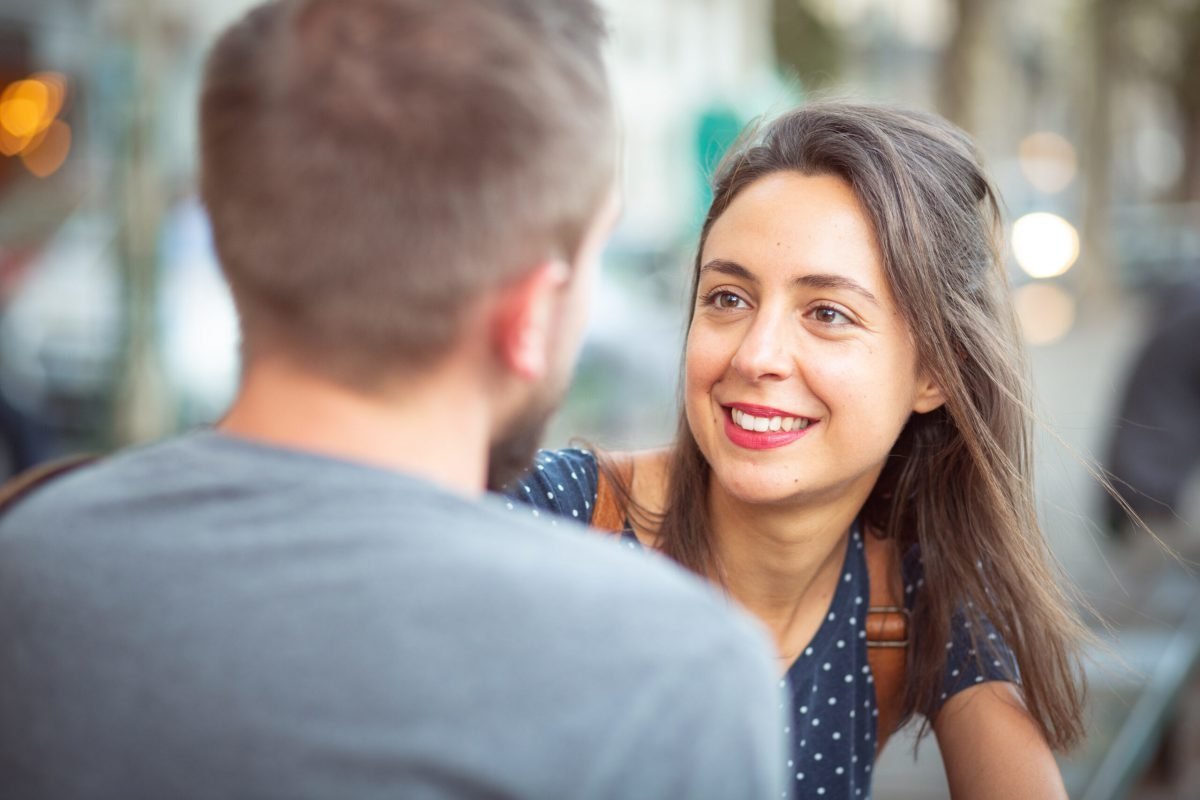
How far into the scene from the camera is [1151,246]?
3152cm

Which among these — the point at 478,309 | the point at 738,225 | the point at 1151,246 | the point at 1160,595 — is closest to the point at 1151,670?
the point at 1160,595

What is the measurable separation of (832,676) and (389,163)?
4.88 feet

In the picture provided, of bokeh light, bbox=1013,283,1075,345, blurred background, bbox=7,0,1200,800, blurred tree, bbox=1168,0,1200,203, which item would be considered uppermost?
blurred tree, bbox=1168,0,1200,203

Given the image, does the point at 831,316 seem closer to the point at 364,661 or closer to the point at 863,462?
the point at 863,462

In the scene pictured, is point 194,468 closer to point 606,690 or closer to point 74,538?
point 74,538

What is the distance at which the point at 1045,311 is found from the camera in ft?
82.5

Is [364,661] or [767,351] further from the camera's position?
[767,351]

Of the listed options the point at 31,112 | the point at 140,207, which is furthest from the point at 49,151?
the point at 140,207

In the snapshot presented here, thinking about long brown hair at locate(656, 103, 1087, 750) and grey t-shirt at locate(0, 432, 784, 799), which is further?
long brown hair at locate(656, 103, 1087, 750)

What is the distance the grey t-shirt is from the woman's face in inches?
39.9

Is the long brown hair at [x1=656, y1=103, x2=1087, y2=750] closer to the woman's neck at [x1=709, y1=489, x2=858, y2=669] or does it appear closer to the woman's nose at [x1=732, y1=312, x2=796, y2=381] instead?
the woman's neck at [x1=709, y1=489, x2=858, y2=669]

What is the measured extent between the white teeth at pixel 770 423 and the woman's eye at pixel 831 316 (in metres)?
0.15

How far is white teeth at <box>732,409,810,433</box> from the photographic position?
2.12m

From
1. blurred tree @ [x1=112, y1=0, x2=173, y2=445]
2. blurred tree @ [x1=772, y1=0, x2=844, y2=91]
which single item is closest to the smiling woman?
blurred tree @ [x1=112, y1=0, x2=173, y2=445]
